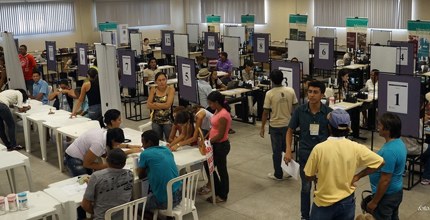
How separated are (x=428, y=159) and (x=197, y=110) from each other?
2.88 metres

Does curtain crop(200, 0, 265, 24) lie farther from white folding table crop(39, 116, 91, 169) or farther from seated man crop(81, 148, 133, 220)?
seated man crop(81, 148, 133, 220)

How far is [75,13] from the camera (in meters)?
17.4

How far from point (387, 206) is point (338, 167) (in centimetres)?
70

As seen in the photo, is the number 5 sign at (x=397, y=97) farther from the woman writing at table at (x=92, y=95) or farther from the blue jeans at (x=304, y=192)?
the woman writing at table at (x=92, y=95)

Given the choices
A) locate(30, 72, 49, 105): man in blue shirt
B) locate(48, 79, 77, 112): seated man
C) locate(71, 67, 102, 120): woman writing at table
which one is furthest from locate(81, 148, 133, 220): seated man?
locate(30, 72, 49, 105): man in blue shirt

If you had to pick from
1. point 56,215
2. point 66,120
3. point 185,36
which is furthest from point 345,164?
point 185,36

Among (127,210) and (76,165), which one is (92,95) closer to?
(76,165)

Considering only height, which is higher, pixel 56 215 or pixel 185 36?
pixel 185 36

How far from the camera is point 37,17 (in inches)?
645

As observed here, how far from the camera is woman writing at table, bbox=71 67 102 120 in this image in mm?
7355

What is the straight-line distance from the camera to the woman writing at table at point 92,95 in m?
7.36

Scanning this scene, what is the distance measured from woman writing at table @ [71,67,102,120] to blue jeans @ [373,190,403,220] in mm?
4817

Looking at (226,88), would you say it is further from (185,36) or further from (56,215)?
(56,215)

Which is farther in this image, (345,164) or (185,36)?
(185,36)
